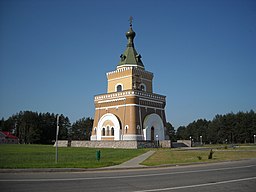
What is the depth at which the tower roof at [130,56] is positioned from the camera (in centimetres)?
5300

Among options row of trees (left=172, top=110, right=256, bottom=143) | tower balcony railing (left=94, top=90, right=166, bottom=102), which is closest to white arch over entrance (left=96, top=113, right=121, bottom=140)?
tower balcony railing (left=94, top=90, right=166, bottom=102)

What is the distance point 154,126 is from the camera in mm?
49188

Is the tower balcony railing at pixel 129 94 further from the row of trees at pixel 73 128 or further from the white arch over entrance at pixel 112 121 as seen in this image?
the row of trees at pixel 73 128

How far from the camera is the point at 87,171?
1498 centimetres

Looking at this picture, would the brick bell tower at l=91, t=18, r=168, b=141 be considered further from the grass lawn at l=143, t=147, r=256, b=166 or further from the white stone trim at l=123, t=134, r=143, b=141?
the grass lawn at l=143, t=147, r=256, b=166

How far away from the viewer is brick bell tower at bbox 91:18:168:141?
45906 mm

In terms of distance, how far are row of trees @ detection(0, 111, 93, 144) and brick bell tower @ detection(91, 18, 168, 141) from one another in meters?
31.2

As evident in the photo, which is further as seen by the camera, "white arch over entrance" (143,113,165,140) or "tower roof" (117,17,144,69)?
"tower roof" (117,17,144,69)

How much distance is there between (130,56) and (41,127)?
4507 centimetres

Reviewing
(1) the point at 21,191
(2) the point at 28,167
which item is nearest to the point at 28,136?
(2) the point at 28,167

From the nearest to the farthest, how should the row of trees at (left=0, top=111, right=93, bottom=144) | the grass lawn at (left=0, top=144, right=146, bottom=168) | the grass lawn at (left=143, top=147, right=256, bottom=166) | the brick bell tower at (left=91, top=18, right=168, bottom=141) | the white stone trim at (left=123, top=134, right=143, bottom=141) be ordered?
the grass lawn at (left=0, top=144, right=146, bottom=168)
the grass lawn at (left=143, top=147, right=256, bottom=166)
the white stone trim at (left=123, top=134, right=143, bottom=141)
the brick bell tower at (left=91, top=18, right=168, bottom=141)
the row of trees at (left=0, top=111, right=93, bottom=144)

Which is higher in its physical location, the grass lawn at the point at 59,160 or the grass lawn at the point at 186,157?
the grass lawn at the point at 59,160

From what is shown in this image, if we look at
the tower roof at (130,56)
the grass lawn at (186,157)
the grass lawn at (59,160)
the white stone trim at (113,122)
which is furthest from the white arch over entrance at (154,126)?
the grass lawn at (59,160)

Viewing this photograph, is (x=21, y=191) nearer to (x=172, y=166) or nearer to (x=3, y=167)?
(x=3, y=167)
